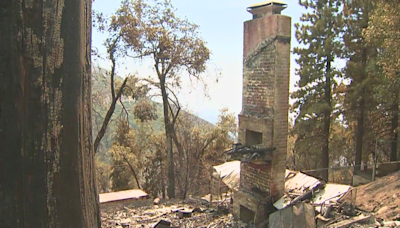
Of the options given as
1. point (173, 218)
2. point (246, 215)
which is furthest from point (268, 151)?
point (173, 218)

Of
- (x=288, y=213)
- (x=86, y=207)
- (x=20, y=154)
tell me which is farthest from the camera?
(x=288, y=213)

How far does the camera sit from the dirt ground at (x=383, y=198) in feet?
25.0

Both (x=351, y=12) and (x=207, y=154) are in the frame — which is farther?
(x=207, y=154)

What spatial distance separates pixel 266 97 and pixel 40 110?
758cm

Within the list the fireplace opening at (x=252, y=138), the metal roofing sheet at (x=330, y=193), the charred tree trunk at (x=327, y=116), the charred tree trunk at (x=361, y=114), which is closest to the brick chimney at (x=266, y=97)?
the fireplace opening at (x=252, y=138)

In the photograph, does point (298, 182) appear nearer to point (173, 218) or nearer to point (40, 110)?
point (173, 218)

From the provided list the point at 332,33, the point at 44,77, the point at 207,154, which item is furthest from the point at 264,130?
the point at 207,154

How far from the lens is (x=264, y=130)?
27.7 ft

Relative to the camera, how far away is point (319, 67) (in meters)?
16.3

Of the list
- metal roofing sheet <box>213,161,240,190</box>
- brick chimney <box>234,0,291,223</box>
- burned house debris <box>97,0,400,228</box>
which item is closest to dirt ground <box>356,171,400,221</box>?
burned house debris <box>97,0,400,228</box>

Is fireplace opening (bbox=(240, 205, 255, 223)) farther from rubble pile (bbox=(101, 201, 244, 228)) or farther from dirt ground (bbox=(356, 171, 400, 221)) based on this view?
dirt ground (bbox=(356, 171, 400, 221))

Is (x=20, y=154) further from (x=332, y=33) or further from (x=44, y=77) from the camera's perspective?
(x=332, y=33)

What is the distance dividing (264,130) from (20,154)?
7687mm

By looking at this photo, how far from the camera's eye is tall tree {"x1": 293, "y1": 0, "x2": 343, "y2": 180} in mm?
15695
